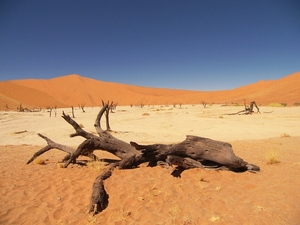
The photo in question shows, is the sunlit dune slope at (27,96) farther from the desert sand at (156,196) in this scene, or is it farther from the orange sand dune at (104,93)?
the desert sand at (156,196)

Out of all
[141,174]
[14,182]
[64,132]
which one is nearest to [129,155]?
[141,174]

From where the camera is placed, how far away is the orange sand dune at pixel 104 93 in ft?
224

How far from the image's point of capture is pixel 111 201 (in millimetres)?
4355

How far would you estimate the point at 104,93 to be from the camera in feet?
368

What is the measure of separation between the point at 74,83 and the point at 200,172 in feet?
379

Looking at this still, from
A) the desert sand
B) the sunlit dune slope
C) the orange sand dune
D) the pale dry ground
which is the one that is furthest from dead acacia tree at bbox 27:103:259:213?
the sunlit dune slope

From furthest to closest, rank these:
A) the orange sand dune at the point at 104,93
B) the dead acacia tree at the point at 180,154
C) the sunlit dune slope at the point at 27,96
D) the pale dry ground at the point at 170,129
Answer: the sunlit dune slope at the point at 27,96
the orange sand dune at the point at 104,93
the pale dry ground at the point at 170,129
the dead acacia tree at the point at 180,154

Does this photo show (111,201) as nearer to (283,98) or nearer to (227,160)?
(227,160)

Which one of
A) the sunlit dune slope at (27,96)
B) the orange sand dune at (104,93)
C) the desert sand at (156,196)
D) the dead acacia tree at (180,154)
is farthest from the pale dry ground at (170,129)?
the sunlit dune slope at (27,96)

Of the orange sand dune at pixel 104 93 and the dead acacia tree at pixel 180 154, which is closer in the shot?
the dead acacia tree at pixel 180 154

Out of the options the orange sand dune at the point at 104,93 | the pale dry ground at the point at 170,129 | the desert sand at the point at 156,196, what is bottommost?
the pale dry ground at the point at 170,129

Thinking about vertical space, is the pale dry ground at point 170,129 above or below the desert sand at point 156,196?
below

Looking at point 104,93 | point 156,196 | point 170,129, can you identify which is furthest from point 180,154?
point 104,93

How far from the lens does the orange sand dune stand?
68156mm
